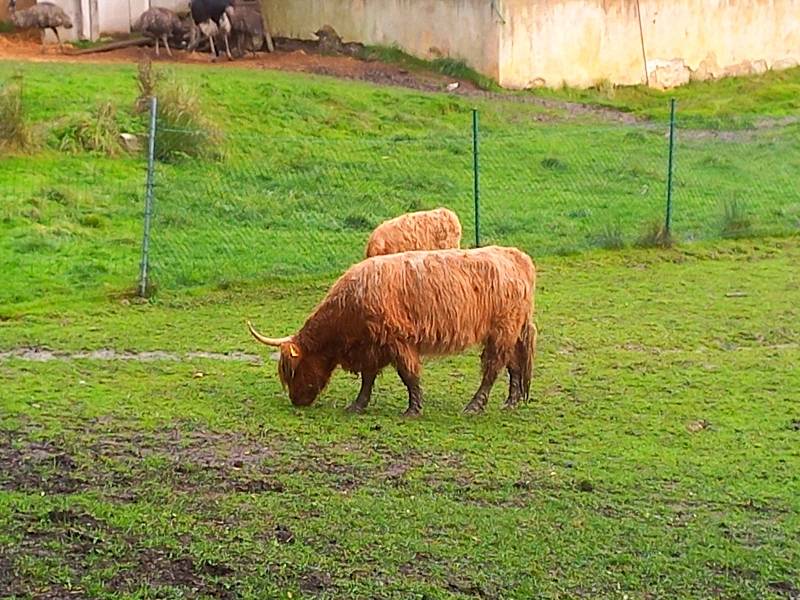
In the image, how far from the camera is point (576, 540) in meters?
6.85

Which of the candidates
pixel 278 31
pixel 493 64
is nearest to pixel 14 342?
pixel 493 64

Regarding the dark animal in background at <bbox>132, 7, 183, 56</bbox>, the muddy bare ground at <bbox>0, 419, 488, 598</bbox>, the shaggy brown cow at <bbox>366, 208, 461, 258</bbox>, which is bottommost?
the muddy bare ground at <bbox>0, 419, 488, 598</bbox>

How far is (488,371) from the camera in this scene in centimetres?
959

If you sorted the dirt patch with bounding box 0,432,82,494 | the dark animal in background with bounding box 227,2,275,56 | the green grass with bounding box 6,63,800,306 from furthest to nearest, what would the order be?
1. the dark animal in background with bounding box 227,2,275,56
2. the green grass with bounding box 6,63,800,306
3. the dirt patch with bounding box 0,432,82,494

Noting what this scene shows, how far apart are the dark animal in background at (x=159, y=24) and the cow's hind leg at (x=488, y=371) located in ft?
56.5

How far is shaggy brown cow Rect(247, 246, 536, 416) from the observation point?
371 inches

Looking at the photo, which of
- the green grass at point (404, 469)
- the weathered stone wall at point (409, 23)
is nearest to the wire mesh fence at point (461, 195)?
the green grass at point (404, 469)

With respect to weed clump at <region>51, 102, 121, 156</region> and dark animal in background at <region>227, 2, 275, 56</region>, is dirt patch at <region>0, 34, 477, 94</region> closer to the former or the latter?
dark animal in background at <region>227, 2, 275, 56</region>

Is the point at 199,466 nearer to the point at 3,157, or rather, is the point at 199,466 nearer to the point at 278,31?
the point at 3,157

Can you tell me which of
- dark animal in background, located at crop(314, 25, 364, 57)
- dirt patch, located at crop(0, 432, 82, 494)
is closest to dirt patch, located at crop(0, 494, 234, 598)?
dirt patch, located at crop(0, 432, 82, 494)

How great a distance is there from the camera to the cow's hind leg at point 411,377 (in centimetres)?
941

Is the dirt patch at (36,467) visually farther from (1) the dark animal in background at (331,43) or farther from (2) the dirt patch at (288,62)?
(1) the dark animal in background at (331,43)

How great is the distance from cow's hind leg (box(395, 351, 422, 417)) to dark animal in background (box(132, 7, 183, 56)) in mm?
17224

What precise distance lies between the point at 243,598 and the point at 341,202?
34.8 ft
